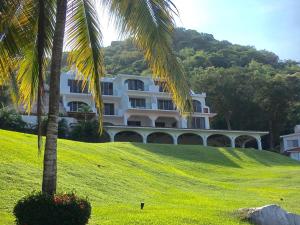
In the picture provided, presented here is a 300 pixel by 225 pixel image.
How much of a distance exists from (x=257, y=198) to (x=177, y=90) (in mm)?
14530

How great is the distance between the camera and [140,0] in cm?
1048

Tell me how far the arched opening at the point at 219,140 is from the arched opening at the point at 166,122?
5.06m

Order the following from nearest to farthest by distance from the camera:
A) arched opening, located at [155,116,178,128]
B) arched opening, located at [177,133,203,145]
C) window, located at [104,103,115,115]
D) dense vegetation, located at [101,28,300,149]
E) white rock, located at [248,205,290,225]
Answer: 1. white rock, located at [248,205,290,225]
2. arched opening, located at [177,133,203,145]
3. window, located at [104,103,115,115]
4. arched opening, located at [155,116,178,128]
5. dense vegetation, located at [101,28,300,149]

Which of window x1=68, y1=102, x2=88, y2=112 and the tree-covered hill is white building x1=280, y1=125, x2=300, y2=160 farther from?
window x1=68, y1=102, x2=88, y2=112

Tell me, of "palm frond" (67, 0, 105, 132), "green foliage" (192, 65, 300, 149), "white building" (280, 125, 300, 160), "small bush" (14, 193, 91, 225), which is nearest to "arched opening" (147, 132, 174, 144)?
"green foliage" (192, 65, 300, 149)

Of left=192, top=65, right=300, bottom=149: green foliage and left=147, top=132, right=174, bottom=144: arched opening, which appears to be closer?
left=147, top=132, right=174, bottom=144: arched opening

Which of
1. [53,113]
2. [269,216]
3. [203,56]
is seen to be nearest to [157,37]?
[53,113]

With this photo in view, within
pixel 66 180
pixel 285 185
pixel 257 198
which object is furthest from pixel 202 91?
pixel 66 180

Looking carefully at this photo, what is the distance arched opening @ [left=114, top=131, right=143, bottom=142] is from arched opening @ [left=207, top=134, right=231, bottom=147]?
9387mm

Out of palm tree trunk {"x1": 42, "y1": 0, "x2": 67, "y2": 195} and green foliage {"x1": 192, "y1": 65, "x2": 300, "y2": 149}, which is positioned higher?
green foliage {"x1": 192, "y1": 65, "x2": 300, "y2": 149}

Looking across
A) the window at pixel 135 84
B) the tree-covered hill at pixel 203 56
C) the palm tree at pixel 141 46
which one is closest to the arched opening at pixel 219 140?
the tree-covered hill at pixel 203 56

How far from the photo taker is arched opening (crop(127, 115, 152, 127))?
65.2 m

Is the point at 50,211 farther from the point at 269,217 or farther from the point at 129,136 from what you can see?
the point at 129,136

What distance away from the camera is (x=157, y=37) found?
10.4 meters
